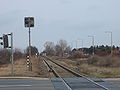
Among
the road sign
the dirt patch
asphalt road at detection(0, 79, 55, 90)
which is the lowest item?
the dirt patch

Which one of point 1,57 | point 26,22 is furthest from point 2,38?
point 1,57

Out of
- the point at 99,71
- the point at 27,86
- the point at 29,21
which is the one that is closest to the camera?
the point at 27,86

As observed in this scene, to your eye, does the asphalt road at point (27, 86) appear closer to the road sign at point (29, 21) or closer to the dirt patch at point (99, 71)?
the dirt patch at point (99, 71)

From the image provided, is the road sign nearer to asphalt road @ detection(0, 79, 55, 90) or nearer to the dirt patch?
the dirt patch

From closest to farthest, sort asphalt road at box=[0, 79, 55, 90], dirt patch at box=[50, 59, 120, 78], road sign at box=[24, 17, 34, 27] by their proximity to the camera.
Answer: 1. asphalt road at box=[0, 79, 55, 90]
2. dirt patch at box=[50, 59, 120, 78]
3. road sign at box=[24, 17, 34, 27]

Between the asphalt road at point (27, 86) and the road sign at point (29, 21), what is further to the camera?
the road sign at point (29, 21)

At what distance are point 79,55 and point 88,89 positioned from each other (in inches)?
3946

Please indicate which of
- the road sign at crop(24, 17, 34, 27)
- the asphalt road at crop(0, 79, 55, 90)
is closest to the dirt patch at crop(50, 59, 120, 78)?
the road sign at crop(24, 17, 34, 27)

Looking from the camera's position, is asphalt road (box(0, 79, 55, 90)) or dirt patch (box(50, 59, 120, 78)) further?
dirt patch (box(50, 59, 120, 78))

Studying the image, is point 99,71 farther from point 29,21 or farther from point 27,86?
point 27,86

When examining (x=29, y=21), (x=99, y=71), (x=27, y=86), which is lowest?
(x=99, y=71)

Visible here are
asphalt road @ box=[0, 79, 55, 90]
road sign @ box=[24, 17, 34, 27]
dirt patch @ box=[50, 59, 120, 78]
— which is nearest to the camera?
asphalt road @ box=[0, 79, 55, 90]

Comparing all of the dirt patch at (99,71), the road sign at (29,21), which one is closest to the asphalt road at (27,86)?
the dirt patch at (99,71)

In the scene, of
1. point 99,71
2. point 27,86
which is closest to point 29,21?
point 99,71
